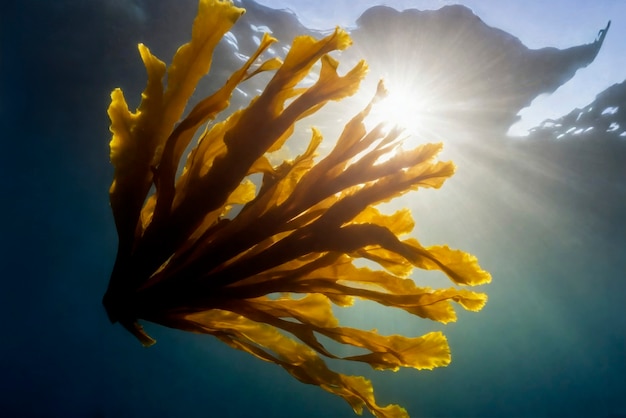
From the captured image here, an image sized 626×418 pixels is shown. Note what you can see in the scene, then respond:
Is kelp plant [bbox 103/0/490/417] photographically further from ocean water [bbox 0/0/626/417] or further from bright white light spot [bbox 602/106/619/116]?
bright white light spot [bbox 602/106/619/116]

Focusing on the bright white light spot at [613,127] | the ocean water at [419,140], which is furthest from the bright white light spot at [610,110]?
the bright white light spot at [613,127]

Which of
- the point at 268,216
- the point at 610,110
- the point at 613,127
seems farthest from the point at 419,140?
the point at 268,216

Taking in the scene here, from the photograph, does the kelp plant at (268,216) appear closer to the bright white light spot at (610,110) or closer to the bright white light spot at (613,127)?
the bright white light spot at (610,110)

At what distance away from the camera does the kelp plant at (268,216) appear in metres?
1.48

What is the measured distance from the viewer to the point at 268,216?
5.30 feet

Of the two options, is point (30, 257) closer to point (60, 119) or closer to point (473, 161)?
point (60, 119)

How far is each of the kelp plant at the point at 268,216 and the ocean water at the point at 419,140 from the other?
384 inches

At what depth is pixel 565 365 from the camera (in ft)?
236

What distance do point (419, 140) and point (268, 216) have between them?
558 inches

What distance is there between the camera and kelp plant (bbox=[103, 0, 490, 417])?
1.48 meters

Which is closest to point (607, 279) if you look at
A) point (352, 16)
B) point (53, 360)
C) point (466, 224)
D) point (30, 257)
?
point (466, 224)

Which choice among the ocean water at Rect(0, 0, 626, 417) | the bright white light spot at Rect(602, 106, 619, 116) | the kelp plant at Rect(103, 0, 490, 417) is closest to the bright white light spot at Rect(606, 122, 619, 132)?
the ocean water at Rect(0, 0, 626, 417)

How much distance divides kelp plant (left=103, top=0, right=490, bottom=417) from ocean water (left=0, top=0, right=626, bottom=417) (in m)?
9.76

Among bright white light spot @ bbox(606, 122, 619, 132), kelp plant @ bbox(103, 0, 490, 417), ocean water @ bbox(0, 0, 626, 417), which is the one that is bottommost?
kelp plant @ bbox(103, 0, 490, 417)
